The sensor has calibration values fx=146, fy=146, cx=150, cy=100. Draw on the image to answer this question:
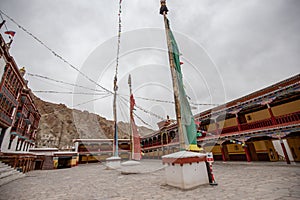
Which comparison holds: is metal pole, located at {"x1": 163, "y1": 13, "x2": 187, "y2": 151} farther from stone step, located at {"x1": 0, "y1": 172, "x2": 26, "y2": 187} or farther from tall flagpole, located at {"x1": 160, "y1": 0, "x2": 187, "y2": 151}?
stone step, located at {"x1": 0, "y1": 172, "x2": 26, "y2": 187}

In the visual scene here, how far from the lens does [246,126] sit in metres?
13.8

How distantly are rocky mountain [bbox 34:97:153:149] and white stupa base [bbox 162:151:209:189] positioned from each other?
50.1 m

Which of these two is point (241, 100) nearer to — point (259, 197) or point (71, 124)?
point (259, 197)

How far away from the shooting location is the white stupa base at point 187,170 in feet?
17.6

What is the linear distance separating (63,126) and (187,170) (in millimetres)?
71585

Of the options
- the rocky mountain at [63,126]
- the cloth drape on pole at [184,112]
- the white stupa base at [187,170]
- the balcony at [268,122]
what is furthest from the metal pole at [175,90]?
the rocky mountain at [63,126]

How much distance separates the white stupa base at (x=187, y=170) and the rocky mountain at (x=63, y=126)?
50.1m

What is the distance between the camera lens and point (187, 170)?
213 inches

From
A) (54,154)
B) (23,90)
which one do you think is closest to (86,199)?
(23,90)

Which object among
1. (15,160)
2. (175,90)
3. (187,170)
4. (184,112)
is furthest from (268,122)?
(15,160)

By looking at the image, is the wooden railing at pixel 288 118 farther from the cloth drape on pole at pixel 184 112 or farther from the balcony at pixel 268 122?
the cloth drape on pole at pixel 184 112

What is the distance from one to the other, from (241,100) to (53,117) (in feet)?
238

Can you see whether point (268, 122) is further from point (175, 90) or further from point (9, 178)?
point (9, 178)

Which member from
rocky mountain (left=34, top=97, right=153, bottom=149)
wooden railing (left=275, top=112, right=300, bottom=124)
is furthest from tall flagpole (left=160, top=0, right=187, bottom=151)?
rocky mountain (left=34, top=97, right=153, bottom=149)
